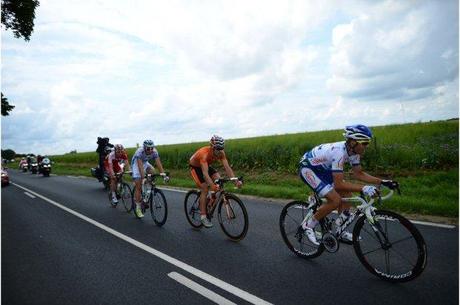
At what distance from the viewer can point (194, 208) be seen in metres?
7.70

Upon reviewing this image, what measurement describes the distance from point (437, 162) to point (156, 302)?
1180 cm

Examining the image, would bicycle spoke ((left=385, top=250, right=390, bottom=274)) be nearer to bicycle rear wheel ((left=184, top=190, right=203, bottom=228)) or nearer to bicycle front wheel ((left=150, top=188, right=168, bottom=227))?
bicycle rear wheel ((left=184, top=190, right=203, bottom=228))

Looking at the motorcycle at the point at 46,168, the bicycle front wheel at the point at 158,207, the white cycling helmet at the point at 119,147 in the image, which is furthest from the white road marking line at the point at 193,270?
the motorcycle at the point at 46,168

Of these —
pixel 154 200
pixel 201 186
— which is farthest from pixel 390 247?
pixel 154 200

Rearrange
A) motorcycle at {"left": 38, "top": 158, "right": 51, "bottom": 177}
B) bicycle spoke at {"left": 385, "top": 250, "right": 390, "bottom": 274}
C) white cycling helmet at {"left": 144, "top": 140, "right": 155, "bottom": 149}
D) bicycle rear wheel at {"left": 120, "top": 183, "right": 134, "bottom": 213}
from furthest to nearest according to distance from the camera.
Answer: motorcycle at {"left": 38, "top": 158, "right": 51, "bottom": 177} → bicycle rear wheel at {"left": 120, "top": 183, "right": 134, "bottom": 213} → white cycling helmet at {"left": 144, "top": 140, "right": 155, "bottom": 149} → bicycle spoke at {"left": 385, "top": 250, "right": 390, "bottom": 274}

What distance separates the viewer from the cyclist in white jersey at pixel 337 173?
4.57 meters

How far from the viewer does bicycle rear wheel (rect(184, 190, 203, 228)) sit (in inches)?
299

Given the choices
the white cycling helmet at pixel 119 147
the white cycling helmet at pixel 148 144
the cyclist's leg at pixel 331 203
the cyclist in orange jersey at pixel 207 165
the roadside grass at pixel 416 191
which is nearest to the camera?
the cyclist's leg at pixel 331 203

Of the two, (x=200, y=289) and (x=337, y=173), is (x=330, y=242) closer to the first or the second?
(x=337, y=173)

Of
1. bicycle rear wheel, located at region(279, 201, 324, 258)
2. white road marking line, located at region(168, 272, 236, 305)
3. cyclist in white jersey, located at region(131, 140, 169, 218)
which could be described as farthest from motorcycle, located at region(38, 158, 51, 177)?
bicycle rear wheel, located at region(279, 201, 324, 258)

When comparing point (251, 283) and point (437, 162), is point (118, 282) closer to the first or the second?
point (251, 283)

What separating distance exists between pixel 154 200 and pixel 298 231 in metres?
4.35

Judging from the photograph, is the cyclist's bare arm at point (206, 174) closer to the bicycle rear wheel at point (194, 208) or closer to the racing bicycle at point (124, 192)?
the bicycle rear wheel at point (194, 208)

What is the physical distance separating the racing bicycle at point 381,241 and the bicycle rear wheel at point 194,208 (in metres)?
2.99
